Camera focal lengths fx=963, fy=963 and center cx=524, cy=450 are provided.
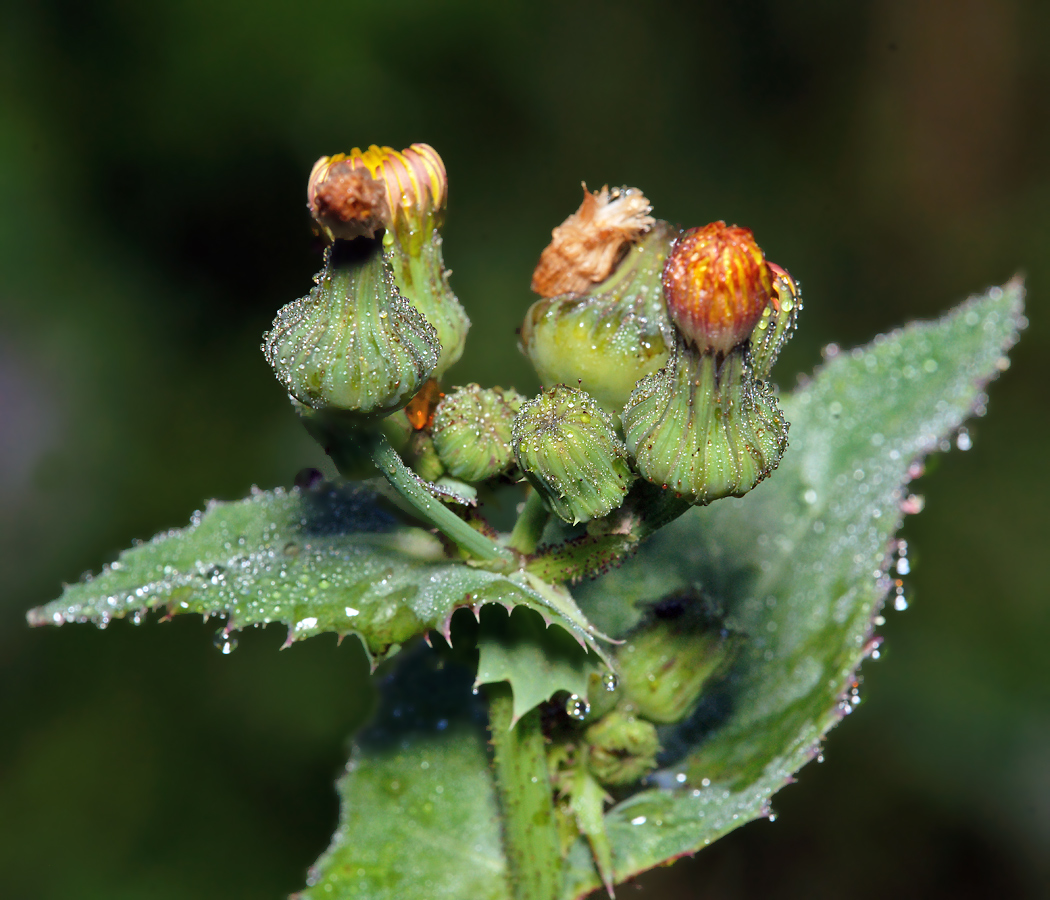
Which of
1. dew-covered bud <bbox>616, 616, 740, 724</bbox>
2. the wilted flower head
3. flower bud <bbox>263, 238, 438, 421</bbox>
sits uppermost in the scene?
the wilted flower head

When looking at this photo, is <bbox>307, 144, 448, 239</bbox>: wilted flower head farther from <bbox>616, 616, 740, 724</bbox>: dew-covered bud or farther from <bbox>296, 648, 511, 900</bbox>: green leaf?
<bbox>296, 648, 511, 900</bbox>: green leaf

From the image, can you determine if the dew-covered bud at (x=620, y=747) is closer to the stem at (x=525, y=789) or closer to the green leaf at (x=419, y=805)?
the stem at (x=525, y=789)

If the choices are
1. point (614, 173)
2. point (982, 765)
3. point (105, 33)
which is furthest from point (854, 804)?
point (105, 33)

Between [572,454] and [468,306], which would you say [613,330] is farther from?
[468,306]

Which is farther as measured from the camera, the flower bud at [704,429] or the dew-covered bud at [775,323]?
the dew-covered bud at [775,323]

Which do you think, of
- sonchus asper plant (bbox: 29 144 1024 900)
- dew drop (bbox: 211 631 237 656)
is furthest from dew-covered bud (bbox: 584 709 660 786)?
dew drop (bbox: 211 631 237 656)

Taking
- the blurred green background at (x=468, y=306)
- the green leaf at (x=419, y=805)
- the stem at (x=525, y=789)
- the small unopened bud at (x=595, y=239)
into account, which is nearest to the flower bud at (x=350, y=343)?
the small unopened bud at (x=595, y=239)
